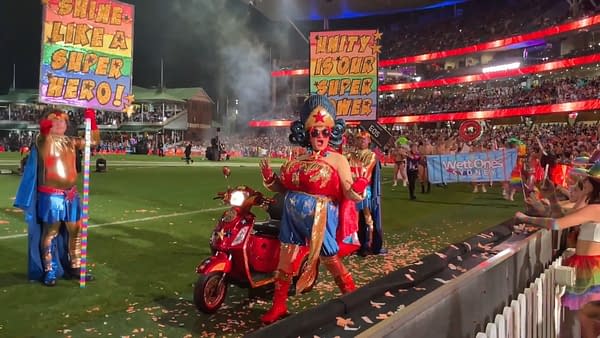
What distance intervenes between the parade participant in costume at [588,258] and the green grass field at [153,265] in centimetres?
255

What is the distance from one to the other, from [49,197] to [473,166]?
14.2 m

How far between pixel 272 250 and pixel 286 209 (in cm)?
89

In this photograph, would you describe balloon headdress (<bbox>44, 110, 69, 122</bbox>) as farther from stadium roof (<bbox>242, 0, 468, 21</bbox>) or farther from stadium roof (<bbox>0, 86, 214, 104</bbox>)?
stadium roof (<bbox>242, 0, 468, 21</bbox>)

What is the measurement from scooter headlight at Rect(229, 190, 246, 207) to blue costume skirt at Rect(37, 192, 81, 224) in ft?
7.26

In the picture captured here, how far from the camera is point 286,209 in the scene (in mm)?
4477

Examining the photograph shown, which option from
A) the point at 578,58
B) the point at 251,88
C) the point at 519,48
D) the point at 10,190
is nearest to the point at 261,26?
the point at 251,88

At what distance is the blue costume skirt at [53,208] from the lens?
18.9ft

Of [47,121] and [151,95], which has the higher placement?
[151,95]

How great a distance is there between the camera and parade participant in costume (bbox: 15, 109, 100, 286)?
18.9 ft

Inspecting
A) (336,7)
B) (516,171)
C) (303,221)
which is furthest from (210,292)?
(336,7)

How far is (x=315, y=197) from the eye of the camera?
4359 mm

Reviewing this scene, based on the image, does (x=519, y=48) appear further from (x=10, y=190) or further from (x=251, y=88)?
(x=10, y=190)

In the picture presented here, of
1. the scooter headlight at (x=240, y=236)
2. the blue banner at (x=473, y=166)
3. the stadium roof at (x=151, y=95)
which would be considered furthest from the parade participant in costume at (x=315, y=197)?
the stadium roof at (x=151, y=95)

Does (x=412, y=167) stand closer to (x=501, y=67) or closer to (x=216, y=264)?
(x=216, y=264)
